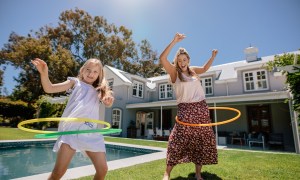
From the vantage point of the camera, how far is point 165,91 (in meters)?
20.2

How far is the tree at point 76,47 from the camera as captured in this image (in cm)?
2914

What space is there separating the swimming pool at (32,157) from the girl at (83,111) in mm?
4648

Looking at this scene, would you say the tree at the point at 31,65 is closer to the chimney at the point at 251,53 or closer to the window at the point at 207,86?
the window at the point at 207,86

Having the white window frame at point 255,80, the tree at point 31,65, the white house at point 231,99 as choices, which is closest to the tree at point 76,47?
the tree at point 31,65

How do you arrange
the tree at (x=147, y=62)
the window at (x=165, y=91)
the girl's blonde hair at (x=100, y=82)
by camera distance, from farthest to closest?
the tree at (x=147, y=62) → the window at (x=165, y=91) → the girl's blonde hair at (x=100, y=82)

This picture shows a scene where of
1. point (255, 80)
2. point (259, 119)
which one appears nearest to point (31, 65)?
point (255, 80)

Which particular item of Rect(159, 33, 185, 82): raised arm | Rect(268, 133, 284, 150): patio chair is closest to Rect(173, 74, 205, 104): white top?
Rect(159, 33, 185, 82): raised arm

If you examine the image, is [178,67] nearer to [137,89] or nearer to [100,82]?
[100,82]

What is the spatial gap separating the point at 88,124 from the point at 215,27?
13.7 meters

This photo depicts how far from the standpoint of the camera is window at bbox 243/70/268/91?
14.7 meters

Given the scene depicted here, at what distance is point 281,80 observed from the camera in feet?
45.9

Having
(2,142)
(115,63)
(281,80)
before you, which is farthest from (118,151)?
(115,63)

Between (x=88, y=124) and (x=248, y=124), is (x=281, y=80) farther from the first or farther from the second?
(x=88, y=124)

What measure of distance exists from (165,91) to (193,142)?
1716cm
